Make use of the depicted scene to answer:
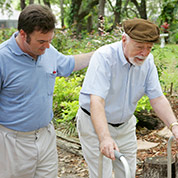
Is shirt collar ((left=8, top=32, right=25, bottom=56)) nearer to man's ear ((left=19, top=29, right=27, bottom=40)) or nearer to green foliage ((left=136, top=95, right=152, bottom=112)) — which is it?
man's ear ((left=19, top=29, right=27, bottom=40))

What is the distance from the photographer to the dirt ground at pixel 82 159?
4.15m

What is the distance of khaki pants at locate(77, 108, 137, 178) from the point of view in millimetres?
2613

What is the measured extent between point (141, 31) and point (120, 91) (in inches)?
22.2

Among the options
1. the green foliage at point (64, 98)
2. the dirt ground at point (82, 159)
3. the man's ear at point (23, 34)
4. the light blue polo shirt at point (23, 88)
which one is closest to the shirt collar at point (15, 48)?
the light blue polo shirt at point (23, 88)

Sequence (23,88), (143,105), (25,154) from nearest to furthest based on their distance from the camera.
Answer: (23,88) < (25,154) < (143,105)

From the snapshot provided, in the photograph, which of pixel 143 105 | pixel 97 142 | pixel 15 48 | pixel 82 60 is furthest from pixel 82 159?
pixel 15 48

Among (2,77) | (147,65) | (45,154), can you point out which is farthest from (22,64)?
(147,65)

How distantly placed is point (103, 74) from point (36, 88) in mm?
541

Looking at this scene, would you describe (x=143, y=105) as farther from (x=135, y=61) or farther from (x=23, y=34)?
(x=23, y=34)

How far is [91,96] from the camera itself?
7.52 feet

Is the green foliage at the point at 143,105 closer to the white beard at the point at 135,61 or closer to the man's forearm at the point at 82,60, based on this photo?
the man's forearm at the point at 82,60

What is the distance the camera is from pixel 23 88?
7.43 ft

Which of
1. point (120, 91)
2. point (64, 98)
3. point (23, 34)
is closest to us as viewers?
point (23, 34)

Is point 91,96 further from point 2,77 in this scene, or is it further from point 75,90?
point 75,90
